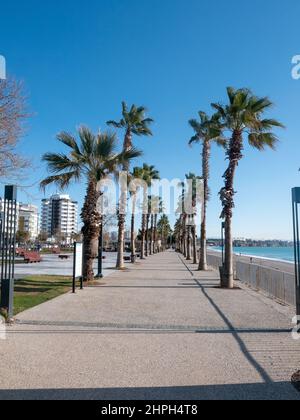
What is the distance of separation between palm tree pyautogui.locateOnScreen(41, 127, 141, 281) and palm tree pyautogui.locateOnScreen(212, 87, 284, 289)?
15.0 ft

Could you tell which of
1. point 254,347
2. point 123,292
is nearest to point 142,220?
point 123,292

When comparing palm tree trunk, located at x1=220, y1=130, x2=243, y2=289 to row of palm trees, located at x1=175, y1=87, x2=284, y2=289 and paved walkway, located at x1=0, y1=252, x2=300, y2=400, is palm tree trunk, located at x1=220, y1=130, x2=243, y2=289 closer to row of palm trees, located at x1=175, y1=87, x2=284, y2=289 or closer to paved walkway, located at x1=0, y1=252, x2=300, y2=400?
row of palm trees, located at x1=175, y1=87, x2=284, y2=289

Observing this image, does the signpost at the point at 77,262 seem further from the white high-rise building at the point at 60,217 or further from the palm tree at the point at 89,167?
the white high-rise building at the point at 60,217

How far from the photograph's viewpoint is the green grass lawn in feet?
34.7

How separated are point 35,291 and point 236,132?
951 centimetres

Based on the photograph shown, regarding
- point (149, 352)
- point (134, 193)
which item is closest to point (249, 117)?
point (149, 352)

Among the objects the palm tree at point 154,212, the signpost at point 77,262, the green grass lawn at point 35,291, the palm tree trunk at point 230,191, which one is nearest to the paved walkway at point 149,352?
the green grass lawn at point 35,291

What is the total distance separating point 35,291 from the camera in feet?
43.7

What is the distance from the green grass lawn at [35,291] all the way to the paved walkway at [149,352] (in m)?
0.56

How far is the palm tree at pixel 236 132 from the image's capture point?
50.8ft

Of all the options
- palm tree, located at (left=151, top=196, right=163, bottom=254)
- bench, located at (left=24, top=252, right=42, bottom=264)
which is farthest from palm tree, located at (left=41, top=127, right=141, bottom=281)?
palm tree, located at (left=151, top=196, right=163, bottom=254)
